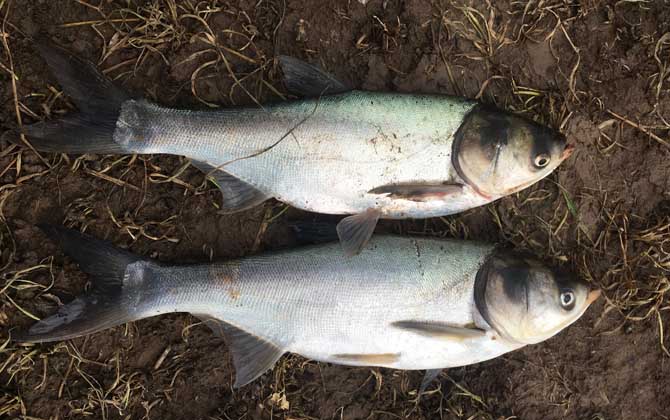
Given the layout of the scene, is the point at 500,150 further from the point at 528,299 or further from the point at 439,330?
the point at 439,330

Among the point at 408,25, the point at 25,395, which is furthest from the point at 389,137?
the point at 25,395

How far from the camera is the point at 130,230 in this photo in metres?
2.84

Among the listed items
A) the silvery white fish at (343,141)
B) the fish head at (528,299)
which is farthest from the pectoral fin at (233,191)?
the fish head at (528,299)

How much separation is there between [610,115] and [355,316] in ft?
6.36

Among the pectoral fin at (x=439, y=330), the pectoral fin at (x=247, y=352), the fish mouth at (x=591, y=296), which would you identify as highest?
the fish mouth at (x=591, y=296)

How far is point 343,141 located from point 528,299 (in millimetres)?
1234

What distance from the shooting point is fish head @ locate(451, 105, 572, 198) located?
102 inches

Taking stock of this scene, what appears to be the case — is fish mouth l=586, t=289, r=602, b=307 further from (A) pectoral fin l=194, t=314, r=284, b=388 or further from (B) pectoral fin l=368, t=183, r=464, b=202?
(A) pectoral fin l=194, t=314, r=284, b=388

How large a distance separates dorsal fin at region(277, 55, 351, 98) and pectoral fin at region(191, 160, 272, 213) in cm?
59

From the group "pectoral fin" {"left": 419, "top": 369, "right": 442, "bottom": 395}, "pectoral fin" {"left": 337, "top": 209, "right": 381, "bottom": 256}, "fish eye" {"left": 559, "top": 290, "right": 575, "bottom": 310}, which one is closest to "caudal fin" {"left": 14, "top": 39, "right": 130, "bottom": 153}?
"pectoral fin" {"left": 337, "top": 209, "right": 381, "bottom": 256}

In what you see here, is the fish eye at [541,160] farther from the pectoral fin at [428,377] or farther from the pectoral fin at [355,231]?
the pectoral fin at [428,377]

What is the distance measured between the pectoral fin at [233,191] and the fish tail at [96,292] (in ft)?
1.71

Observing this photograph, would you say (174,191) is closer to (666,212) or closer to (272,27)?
(272,27)

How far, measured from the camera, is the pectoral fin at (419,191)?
2.61 meters
